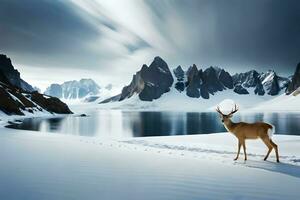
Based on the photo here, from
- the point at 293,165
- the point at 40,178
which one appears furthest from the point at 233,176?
the point at 40,178

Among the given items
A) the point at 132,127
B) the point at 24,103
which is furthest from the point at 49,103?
the point at 132,127

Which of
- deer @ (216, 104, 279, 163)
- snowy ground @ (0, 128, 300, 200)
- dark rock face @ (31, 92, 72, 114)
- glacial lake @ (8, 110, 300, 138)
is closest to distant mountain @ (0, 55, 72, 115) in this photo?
dark rock face @ (31, 92, 72, 114)

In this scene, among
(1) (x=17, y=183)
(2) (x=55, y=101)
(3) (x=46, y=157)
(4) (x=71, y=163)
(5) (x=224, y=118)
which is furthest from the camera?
(2) (x=55, y=101)

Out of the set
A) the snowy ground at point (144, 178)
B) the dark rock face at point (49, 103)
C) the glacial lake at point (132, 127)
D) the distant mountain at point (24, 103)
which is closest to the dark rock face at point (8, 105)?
the distant mountain at point (24, 103)

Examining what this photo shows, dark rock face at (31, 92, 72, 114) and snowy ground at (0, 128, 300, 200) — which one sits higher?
dark rock face at (31, 92, 72, 114)

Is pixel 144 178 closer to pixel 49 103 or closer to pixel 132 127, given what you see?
pixel 132 127

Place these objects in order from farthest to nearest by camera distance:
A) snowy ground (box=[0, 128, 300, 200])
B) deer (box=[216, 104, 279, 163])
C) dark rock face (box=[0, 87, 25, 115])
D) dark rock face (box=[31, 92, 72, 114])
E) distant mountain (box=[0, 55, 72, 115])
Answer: dark rock face (box=[31, 92, 72, 114]) < distant mountain (box=[0, 55, 72, 115]) < dark rock face (box=[0, 87, 25, 115]) < deer (box=[216, 104, 279, 163]) < snowy ground (box=[0, 128, 300, 200])

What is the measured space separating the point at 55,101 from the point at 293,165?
137 metres

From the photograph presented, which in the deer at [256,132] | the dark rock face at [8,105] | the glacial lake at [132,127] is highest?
the dark rock face at [8,105]

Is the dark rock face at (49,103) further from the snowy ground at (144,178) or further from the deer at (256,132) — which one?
the deer at (256,132)

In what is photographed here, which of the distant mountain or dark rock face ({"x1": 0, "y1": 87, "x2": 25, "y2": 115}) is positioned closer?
dark rock face ({"x1": 0, "y1": 87, "x2": 25, "y2": 115})

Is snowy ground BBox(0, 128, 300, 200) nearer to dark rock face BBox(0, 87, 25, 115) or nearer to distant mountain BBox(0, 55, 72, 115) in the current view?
dark rock face BBox(0, 87, 25, 115)

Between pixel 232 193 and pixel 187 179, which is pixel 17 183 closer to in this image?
pixel 187 179

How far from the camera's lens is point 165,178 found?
35.8 feet
